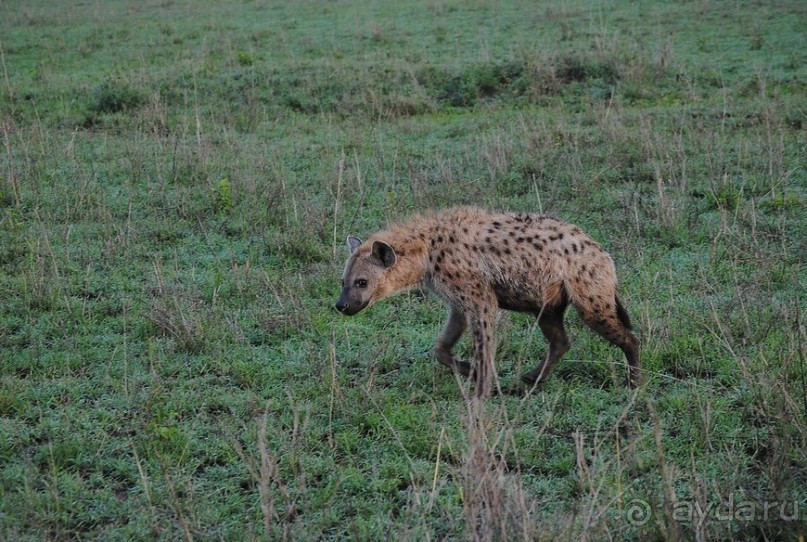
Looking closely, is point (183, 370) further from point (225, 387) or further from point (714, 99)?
point (714, 99)

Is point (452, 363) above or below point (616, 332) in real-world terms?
below

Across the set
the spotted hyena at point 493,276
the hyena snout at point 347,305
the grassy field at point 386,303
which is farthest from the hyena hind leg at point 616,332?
the hyena snout at point 347,305

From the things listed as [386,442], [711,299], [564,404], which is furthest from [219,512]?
[711,299]

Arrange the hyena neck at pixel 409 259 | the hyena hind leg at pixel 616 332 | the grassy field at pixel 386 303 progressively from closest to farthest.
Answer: the grassy field at pixel 386 303, the hyena hind leg at pixel 616 332, the hyena neck at pixel 409 259

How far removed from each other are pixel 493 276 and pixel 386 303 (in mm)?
1227

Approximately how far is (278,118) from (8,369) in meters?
6.21

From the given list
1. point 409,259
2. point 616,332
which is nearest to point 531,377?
point 616,332

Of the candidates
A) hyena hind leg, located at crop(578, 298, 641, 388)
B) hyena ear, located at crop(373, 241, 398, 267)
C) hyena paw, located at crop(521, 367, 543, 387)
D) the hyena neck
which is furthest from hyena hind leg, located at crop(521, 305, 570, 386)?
hyena ear, located at crop(373, 241, 398, 267)

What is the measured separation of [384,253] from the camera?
475 centimetres

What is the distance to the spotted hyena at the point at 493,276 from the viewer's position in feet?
15.0

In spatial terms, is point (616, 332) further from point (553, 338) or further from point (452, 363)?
point (452, 363)

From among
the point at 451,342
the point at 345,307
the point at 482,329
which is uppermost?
the point at 345,307

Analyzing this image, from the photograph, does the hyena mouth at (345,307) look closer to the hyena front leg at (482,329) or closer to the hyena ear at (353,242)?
the hyena ear at (353,242)

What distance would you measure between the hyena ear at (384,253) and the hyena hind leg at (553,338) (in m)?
0.84
